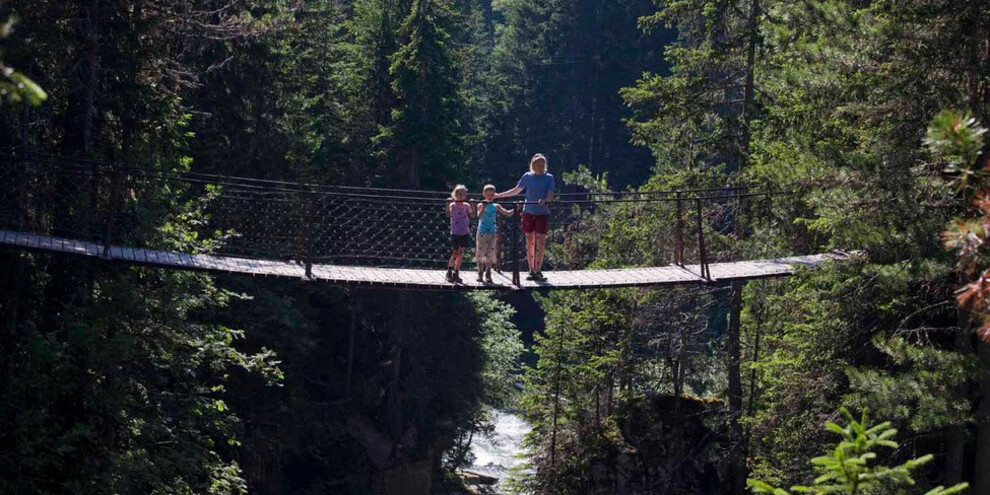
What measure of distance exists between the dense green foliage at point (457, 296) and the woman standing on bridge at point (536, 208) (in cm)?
172

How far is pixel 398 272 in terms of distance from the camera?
8.73 metres

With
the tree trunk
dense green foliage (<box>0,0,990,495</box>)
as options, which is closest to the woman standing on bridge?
dense green foliage (<box>0,0,990,495</box>)

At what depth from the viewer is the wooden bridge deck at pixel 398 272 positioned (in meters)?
8.02

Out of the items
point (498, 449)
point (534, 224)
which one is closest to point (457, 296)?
point (498, 449)

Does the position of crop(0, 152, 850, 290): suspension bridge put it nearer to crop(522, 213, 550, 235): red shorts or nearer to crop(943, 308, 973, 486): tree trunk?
crop(522, 213, 550, 235): red shorts

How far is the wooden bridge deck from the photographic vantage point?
8.02 metres

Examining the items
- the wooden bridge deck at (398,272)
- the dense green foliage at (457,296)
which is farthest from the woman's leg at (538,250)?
the dense green foliage at (457,296)

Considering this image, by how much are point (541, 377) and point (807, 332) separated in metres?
6.84

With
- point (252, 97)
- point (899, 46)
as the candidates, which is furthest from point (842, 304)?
point (252, 97)

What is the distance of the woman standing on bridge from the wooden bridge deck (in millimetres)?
204

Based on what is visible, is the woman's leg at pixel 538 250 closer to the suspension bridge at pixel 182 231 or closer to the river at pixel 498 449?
the suspension bridge at pixel 182 231

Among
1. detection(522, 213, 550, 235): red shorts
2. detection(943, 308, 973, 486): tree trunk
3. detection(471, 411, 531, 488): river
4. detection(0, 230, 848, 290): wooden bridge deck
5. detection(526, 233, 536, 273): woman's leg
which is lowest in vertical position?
detection(471, 411, 531, 488): river

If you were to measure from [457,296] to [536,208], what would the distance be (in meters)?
12.0

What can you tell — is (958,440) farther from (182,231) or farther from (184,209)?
(184,209)
